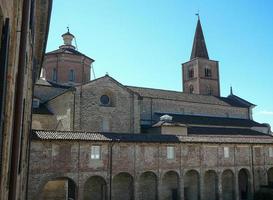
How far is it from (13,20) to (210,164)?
1044 inches

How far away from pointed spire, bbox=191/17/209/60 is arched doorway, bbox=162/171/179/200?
2947 centimetres

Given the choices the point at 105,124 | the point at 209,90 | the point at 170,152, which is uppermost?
the point at 209,90

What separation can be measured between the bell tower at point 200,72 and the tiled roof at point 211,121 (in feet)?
32.8

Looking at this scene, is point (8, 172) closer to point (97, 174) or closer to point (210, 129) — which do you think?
point (97, 174)

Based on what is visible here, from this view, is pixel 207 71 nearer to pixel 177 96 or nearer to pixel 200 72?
pixel 200 72

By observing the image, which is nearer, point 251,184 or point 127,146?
point 127,146

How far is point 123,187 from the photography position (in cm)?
2548

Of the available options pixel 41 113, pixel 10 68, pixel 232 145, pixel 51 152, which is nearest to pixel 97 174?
pixel 51 152

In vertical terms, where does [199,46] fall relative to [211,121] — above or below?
above

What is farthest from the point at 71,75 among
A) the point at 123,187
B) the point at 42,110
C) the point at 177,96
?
the point at 123,187

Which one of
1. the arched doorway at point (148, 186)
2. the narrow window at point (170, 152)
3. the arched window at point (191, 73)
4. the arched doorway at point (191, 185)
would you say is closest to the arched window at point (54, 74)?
the arched doorway at point (148, 186)

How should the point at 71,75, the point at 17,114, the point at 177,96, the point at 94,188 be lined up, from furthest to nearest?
the point at 177,96
the point at 71,75
the point at 94,188
the point at 17,114

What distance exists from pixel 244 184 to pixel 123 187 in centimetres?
1407

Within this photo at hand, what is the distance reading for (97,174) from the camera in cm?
2352
